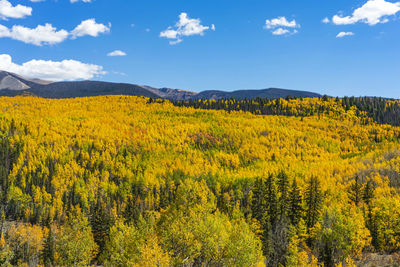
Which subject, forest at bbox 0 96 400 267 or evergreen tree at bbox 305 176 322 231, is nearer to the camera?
forest at bbox 0 96 400 267

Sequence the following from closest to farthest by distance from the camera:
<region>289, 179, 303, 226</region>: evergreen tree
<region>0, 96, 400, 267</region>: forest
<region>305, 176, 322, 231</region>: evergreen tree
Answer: <region>0, 96, 400, 267</region>: forest → <region>305, 176, 322, 231</region>: evergreen tree → <region>289, 179, 303, 226</region>: evergreen tree

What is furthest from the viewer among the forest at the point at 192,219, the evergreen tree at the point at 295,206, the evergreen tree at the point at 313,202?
the evergreen tree at the point at 295,206

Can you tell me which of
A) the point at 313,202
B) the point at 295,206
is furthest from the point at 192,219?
the point at 313,202

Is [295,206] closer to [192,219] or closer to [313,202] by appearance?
[313,202]

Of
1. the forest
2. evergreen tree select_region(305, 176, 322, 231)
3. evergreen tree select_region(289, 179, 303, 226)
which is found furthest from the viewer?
evergreen tree select_region(289, 179, 303, 226)

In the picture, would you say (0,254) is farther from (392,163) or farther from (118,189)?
(392,163)

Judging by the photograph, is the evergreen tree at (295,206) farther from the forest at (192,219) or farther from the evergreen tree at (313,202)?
the evergreen tree at (313,202)

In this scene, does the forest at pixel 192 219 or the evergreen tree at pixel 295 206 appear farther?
the evergreen tree at pixel 295 206

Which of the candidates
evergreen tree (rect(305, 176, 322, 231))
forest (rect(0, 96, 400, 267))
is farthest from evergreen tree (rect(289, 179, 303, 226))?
evergreen tree (rect(305, 176, 322, 231))

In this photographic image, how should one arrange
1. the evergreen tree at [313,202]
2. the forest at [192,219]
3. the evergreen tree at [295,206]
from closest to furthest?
1. the forest at [192,219]
2. the evergreen tree at [313,202]
3. the evergreen tree at [295,206]

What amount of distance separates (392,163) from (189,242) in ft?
546

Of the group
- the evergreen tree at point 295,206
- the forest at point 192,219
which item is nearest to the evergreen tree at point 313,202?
the forest at point 192,219

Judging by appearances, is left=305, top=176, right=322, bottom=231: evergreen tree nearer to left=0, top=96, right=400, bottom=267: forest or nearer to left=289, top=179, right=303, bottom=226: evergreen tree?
left=0, top=96, right=400, bottom=267: forest

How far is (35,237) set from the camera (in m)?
101
